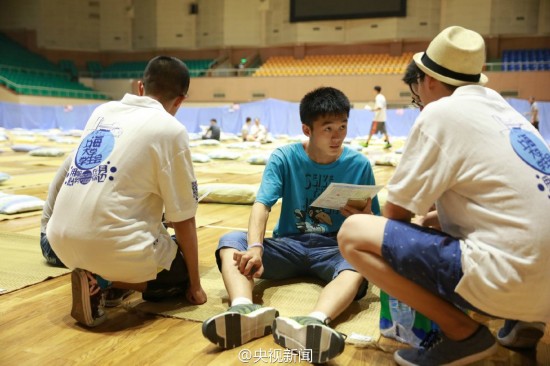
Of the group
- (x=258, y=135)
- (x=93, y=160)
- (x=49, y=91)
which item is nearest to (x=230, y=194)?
(x=93, y=160)

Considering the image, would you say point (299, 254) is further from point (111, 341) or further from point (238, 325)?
point (111, 341)

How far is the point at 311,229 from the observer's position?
232 cm

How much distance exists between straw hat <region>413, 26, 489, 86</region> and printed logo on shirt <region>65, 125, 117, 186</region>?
1.11 m

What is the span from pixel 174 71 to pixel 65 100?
1965 cm

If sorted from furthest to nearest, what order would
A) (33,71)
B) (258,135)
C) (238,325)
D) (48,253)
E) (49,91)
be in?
1. (33,71)
2. (49,91)
3. (258,135)
4. (48,253)
5. (238,325)

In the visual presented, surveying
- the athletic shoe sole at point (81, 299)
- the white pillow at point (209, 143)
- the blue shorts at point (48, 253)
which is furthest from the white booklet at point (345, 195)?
the white pillow at point (209, 143)

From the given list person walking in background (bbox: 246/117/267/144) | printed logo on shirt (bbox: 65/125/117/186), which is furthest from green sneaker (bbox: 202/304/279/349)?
person walking in background (bbox: 246/117/267/144)

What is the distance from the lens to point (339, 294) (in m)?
1.86

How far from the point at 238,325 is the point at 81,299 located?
595 millimetres

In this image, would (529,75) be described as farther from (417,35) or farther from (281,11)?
(281,11)

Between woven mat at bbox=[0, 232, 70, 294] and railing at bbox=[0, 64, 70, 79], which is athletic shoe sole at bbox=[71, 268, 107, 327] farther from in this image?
railing at bbox=[0, 64, 70, 79]

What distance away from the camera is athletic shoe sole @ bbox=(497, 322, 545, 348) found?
1652 millimetres

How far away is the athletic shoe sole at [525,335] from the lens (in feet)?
5.42

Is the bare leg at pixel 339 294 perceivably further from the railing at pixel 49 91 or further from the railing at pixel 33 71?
the railing at pixel 33 71
